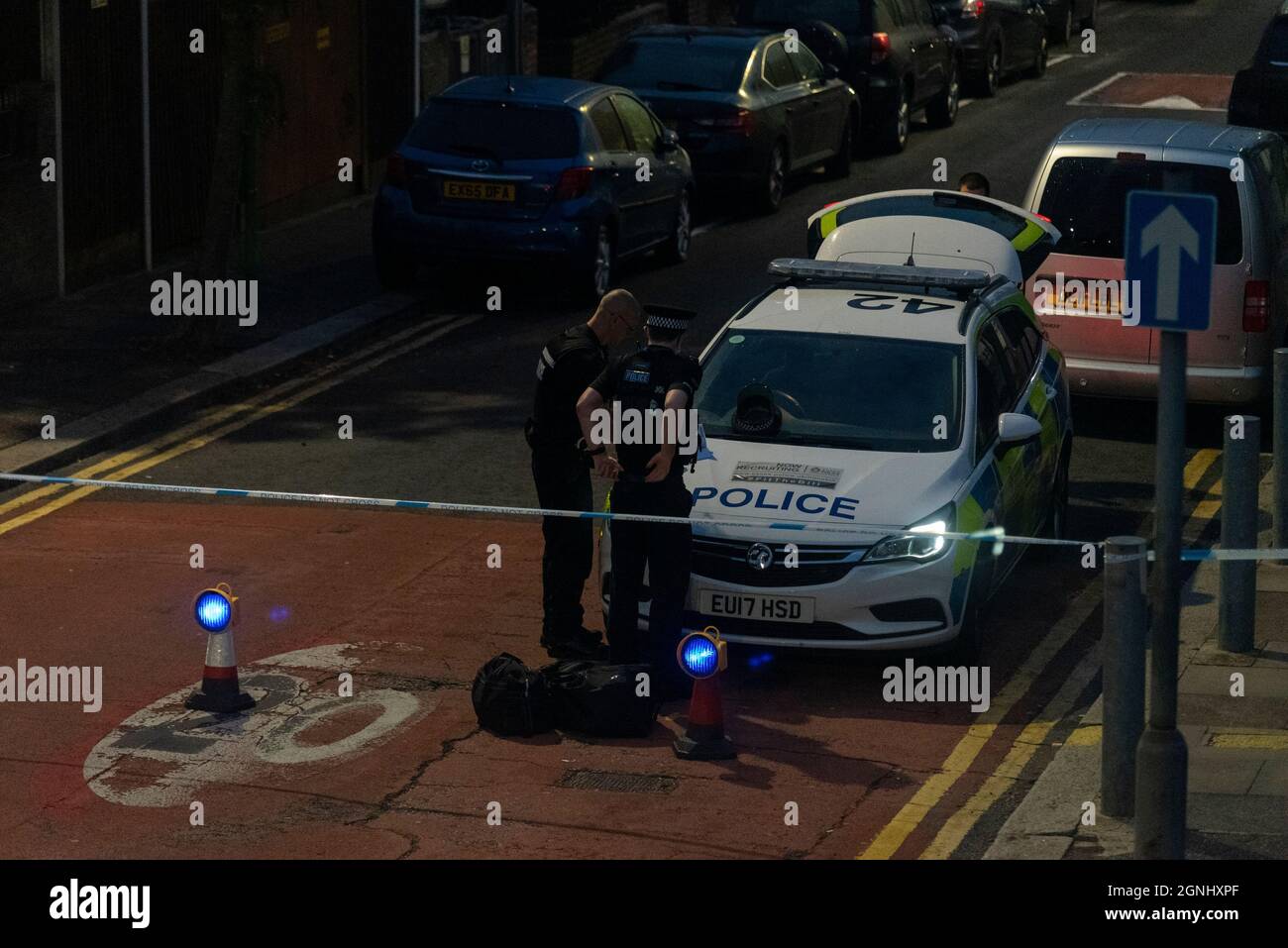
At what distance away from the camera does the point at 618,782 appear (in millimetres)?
9719

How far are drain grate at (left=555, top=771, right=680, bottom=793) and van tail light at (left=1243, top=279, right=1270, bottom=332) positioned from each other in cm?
723

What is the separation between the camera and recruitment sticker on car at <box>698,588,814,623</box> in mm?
10742

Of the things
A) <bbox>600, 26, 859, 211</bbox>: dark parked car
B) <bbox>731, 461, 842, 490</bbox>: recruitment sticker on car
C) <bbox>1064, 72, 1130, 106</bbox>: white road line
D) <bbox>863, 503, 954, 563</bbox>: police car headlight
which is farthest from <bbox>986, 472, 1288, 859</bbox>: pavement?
<bbox>1064, 72, 1130, 106</bbox>: white road line

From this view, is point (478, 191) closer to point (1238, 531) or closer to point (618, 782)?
point (1238, 531)

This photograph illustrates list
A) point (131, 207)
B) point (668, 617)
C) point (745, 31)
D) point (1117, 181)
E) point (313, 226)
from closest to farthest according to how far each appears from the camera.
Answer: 1. point (668, 617)
2. point (1117, 181)
3. point (131, 207)
4. point (313, 226)
5. point (745, 31)

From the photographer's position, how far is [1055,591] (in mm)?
12766

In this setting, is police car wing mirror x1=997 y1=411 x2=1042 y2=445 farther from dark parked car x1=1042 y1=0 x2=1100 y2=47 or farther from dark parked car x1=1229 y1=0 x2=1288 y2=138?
dark parked car x1=1042 y1=0 x2=1100 y2=47

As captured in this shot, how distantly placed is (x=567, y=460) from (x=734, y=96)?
517 inches

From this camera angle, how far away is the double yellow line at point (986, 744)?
30.2 feet

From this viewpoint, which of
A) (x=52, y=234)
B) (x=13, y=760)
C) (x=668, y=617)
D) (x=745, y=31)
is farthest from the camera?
(x=745, y=31)

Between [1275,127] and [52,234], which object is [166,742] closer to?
[52,234]

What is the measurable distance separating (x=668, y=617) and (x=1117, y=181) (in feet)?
21.5

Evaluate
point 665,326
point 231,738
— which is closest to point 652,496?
point 665,326

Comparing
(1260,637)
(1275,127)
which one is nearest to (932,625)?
(1260,637)
